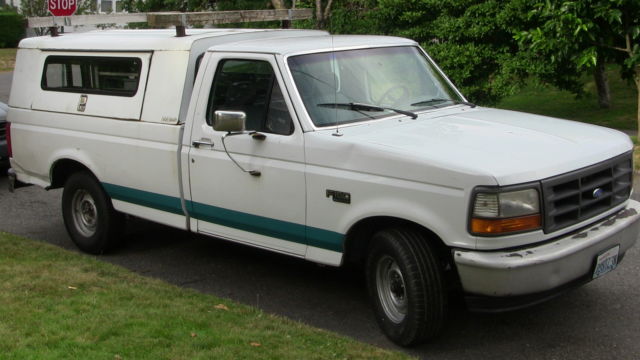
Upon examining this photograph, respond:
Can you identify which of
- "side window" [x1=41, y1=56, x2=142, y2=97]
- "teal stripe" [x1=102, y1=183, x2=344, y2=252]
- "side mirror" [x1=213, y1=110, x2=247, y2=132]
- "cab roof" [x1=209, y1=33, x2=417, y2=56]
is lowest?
"teal stripe" [x1=102, y1=183, x2=344, y2=252]

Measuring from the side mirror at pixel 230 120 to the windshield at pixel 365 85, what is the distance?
474 mm

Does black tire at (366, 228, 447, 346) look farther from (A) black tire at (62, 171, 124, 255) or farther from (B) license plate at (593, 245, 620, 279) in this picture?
(A) black tire at (62, 171, 124, 255)

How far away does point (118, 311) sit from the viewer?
18.5 feet

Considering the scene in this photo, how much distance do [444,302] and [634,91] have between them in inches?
539

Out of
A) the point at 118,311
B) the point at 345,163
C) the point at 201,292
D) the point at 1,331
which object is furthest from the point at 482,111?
the point at 1,331

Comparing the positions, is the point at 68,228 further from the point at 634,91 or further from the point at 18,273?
the point at 634,91

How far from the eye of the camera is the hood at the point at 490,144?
4723mm

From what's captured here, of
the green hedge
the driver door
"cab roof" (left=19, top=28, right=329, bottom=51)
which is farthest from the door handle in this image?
the green hedge

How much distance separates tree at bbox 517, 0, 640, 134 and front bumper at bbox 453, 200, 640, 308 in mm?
6357

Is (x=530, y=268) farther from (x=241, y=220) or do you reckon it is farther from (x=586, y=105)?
(x=586, y=105)

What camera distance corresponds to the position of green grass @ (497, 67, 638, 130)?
46.8 ft

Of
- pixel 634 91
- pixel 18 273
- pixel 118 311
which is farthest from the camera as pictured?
pixel 634 91

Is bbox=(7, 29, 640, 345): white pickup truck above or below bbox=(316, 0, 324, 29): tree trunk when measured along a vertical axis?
below

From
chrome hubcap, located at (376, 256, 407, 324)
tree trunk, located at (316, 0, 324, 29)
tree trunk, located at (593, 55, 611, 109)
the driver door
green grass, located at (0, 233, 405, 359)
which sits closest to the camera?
green grass, located at (0, 233, 405, 359)
